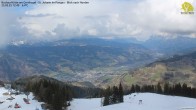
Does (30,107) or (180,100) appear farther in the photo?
(180,100)

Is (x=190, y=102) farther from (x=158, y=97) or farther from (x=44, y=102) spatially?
(x=44, y=102)

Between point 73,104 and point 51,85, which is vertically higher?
point 51,85

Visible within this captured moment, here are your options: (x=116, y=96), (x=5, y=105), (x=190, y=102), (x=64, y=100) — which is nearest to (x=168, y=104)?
(x=190, y=102)

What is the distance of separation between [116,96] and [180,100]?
29465mm

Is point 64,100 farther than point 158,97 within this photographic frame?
No

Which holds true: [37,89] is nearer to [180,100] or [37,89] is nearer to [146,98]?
[146,98]

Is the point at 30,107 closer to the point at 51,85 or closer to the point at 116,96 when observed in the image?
the point at 51,85

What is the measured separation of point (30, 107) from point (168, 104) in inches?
2168

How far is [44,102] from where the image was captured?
150 metres

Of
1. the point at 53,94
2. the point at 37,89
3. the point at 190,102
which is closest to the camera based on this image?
the point at 53,94

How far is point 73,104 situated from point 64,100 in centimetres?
2655

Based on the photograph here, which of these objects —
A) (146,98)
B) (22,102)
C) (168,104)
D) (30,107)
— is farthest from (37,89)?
(168,104)

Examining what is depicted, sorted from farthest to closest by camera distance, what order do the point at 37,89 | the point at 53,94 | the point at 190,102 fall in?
the point at 37,89
the point at 190,102
the point at 53,94

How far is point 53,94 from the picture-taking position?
14162cm
